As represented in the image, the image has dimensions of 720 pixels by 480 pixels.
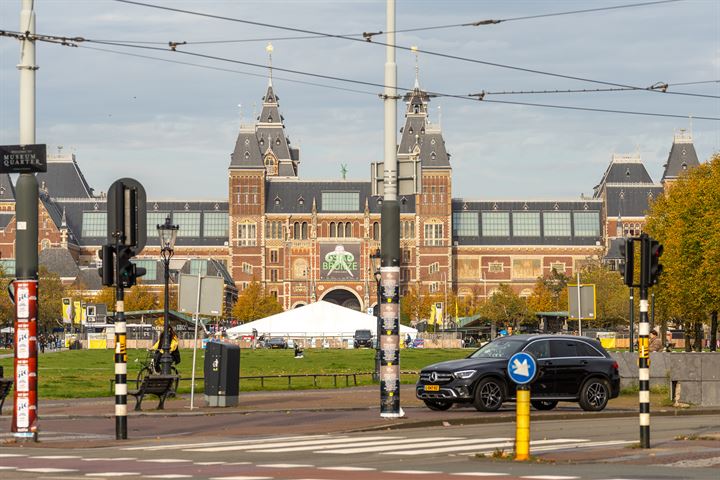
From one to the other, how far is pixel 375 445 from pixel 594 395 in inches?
378

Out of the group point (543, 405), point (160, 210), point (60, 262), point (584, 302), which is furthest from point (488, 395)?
point (160, 210)

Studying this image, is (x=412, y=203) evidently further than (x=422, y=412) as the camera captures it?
Yes

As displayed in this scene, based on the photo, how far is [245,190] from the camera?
567ft

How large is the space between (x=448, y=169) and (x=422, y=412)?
481 feet

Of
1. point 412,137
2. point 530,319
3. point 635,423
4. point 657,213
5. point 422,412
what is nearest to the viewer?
point 635,423

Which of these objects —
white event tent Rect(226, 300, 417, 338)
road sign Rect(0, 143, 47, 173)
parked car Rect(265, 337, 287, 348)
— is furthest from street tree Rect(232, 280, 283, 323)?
road sign Rect(0, 143, 47, 173)

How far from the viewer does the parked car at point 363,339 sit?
101m

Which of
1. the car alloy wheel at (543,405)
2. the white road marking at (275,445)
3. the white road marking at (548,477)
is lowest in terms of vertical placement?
the car alloy wheel at (543,405)

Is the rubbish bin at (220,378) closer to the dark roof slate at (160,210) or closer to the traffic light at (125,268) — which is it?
the traffic light at (125,268)

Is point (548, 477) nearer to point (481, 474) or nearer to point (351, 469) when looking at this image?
point (481, 474)

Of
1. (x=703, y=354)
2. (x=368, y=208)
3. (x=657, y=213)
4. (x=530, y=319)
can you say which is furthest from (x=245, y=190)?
(x=703, y=354)

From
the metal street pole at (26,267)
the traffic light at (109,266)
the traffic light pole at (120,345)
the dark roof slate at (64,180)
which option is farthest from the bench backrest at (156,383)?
the dark roof slate at (64,180)

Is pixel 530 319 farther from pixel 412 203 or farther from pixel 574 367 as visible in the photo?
pixel 574 367

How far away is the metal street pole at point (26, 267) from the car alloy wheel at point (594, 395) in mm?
11387
